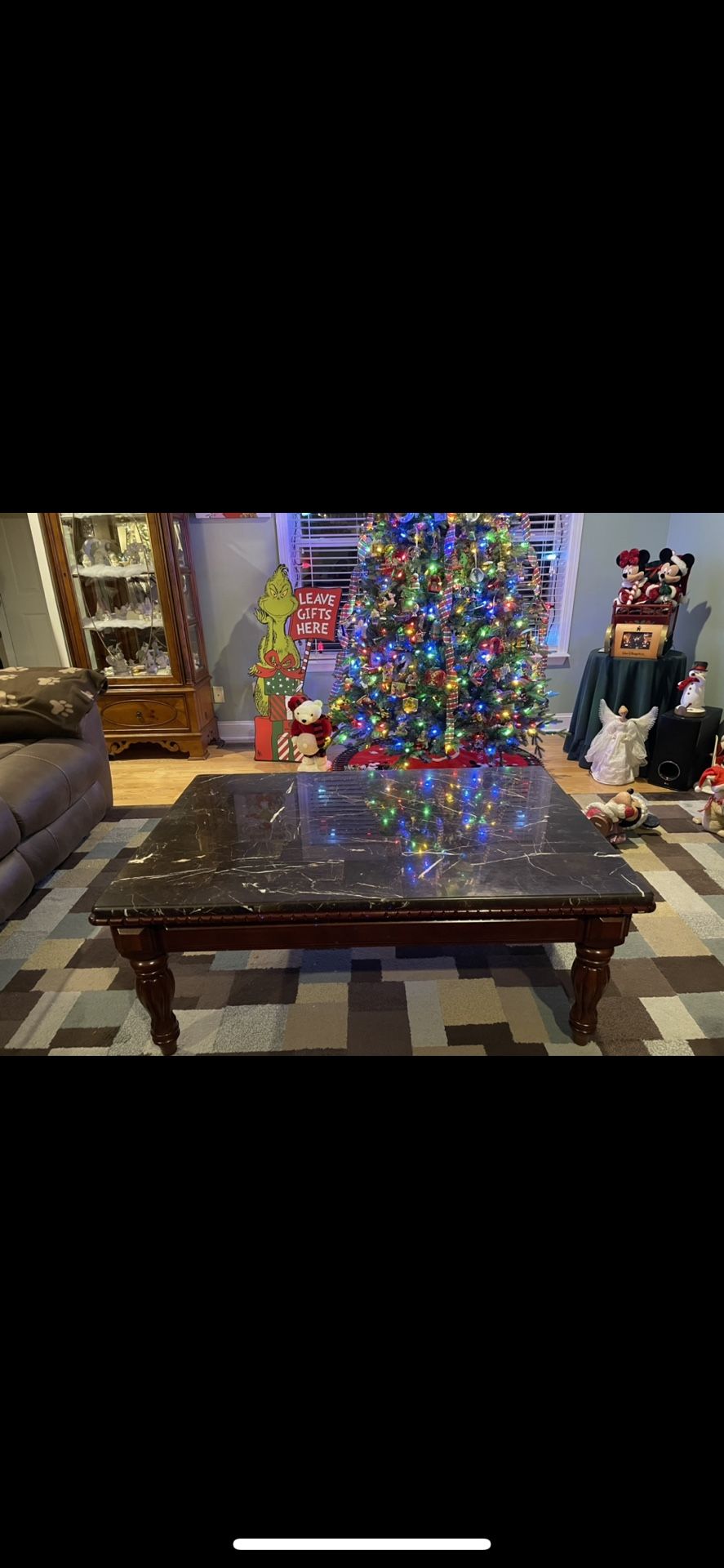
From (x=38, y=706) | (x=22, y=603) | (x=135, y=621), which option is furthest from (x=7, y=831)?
(x=22, y=603)

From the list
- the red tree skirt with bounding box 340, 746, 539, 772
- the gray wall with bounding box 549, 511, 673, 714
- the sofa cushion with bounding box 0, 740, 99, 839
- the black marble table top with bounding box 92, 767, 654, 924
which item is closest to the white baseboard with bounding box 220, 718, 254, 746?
the red tree skirt with bounding box 340, 746, 539, 772

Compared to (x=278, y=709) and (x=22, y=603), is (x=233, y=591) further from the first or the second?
(x=22, y=603)

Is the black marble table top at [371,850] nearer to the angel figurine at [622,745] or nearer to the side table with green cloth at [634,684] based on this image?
the angel figurine at [622,745]

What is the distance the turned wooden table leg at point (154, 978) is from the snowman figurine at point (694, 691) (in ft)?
9.45

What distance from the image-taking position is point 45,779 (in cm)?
283

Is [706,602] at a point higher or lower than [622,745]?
higher

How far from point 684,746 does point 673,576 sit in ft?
2.93

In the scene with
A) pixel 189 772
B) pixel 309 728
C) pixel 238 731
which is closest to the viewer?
pixel 309 728

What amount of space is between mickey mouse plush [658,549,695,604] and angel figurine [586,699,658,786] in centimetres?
60

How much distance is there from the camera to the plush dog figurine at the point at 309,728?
148 inches

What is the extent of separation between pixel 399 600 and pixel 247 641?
4.64 ft

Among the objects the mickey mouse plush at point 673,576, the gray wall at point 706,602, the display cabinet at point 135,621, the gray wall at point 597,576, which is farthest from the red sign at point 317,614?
the gray wall at point 706,602

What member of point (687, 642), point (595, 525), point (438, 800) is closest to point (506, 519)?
point (595, 525)

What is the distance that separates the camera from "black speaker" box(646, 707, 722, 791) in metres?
3.53
